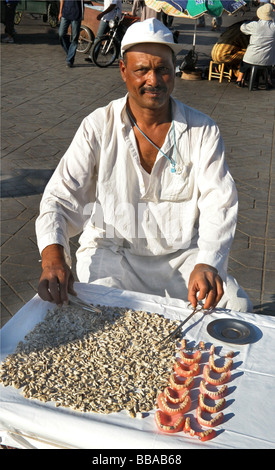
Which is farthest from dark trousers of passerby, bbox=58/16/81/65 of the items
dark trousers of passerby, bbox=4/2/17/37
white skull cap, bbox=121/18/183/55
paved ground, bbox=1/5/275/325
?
white skull cap, bbox=121/18/183/55

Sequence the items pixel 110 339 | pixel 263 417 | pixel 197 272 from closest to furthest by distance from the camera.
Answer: pixel 263 417, pixel 110 339, pixel 197 272

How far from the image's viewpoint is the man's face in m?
2.30

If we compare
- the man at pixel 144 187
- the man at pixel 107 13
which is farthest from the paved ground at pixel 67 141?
the man at pixel 144 187

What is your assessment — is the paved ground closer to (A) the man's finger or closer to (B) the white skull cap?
(A) the man's finger

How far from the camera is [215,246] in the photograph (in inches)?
87.6

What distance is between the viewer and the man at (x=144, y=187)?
236 centimetres

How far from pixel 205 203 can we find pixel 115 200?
15.2 inches

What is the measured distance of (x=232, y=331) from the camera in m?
1.90

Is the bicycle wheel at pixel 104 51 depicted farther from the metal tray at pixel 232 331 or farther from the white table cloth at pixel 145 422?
the white table cloth at pixel 145 422

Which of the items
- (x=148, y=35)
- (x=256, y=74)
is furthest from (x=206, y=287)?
(x=256, y=74)

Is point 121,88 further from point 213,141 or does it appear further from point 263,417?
point 263,417
